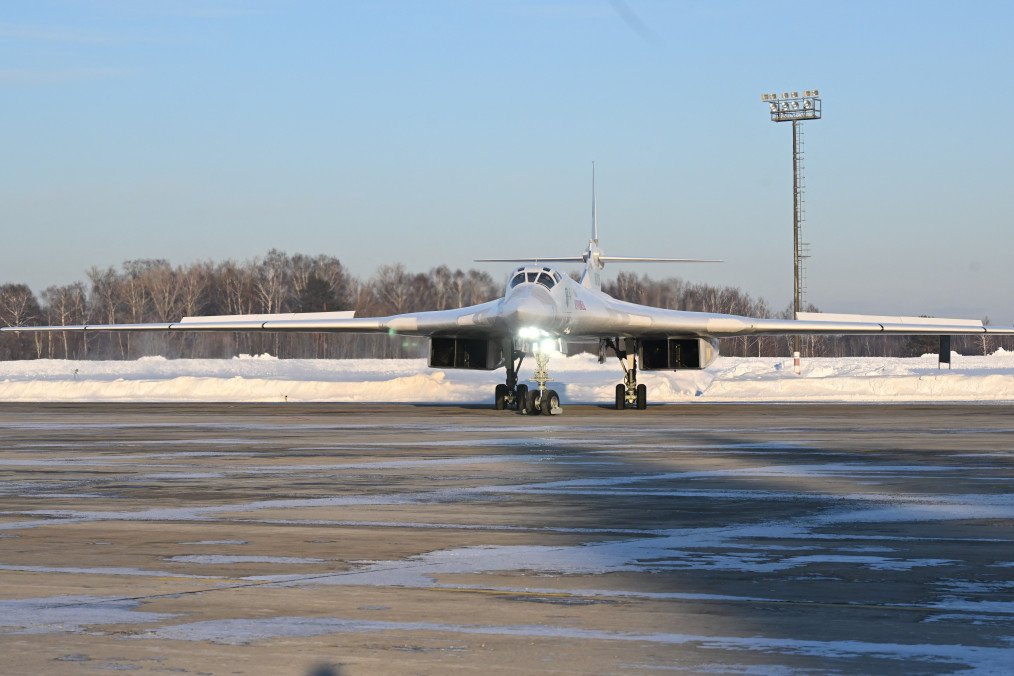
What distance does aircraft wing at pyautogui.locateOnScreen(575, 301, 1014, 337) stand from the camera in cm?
2878

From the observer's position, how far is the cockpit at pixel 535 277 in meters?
26.4

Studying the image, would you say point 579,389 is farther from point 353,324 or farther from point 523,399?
point 523,399

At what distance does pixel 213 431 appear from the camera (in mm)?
21047

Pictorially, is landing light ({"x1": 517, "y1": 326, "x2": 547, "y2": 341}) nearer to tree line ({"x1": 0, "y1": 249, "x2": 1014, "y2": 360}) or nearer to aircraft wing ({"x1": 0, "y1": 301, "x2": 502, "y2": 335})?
aircraft wing ({"x1": 0, "y1": 301, "x2": 502, "y2": 335})

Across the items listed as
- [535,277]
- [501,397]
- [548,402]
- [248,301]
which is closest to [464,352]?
[501,397]

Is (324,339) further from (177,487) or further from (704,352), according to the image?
(177,487)

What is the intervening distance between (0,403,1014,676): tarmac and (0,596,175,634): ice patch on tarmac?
0.08 ft

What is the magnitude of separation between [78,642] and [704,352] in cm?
2698

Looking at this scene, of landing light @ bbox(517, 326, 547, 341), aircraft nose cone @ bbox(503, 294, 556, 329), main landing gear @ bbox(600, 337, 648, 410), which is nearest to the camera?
aircraft nose cone @ bbox(503, 294, 556, 329)

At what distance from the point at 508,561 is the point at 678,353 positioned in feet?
81.3

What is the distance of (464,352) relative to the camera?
30.8 metres

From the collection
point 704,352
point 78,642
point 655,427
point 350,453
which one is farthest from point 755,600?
point 704,352

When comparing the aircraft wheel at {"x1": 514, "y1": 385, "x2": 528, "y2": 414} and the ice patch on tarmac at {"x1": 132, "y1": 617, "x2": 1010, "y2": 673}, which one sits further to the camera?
the aircraft wheel at {"x1": 514, "y1": 385, "x2": 528, "y2": 414}

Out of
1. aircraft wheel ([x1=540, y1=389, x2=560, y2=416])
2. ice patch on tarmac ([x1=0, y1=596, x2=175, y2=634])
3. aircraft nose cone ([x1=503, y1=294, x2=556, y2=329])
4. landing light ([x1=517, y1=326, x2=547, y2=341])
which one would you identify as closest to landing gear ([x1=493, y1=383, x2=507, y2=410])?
landing light ([x1=517, y1=326, x2=547, y2=341])
